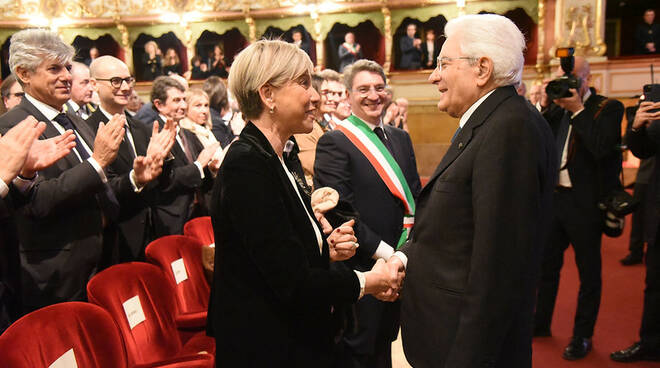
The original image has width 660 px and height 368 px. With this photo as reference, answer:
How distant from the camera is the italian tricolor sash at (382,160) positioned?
229cm

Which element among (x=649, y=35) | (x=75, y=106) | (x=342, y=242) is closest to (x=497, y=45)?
(x=342, y=242)

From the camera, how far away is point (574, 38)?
9531mm

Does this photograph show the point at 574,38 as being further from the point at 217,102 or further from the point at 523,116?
the point at 523,116

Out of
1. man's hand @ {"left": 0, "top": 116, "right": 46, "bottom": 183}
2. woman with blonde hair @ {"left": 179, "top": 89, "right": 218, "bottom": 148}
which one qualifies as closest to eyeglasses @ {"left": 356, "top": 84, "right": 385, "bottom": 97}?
Answer: man's hand @ {"left": 0, "top": 116, "right": 46, "bottom": 183}

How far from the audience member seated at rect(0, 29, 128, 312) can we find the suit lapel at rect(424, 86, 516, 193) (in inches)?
55.3

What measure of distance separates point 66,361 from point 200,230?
155 cm

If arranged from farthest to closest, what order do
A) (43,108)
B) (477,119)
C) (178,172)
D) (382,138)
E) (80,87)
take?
1. (80,87)
2. (178,172)
3. (382,138)
4. (43,108)
5. (477,119)

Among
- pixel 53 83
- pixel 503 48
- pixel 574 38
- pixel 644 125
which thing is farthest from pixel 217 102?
pixel 574 38

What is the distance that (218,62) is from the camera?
39.9 ft

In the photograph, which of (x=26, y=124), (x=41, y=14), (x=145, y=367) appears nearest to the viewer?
(x=26, y=124)

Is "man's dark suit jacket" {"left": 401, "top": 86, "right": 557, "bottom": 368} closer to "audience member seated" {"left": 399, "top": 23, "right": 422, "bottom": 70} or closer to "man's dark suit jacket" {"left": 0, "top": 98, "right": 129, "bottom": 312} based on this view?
"man's dark suit jacket" {"left": 0, "top": 98, "right": 129, "bottom": 312}

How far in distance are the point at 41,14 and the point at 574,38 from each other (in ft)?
38.5

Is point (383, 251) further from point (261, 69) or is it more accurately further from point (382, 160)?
point (261, 69)

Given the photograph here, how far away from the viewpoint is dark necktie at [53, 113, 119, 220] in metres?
2.25
